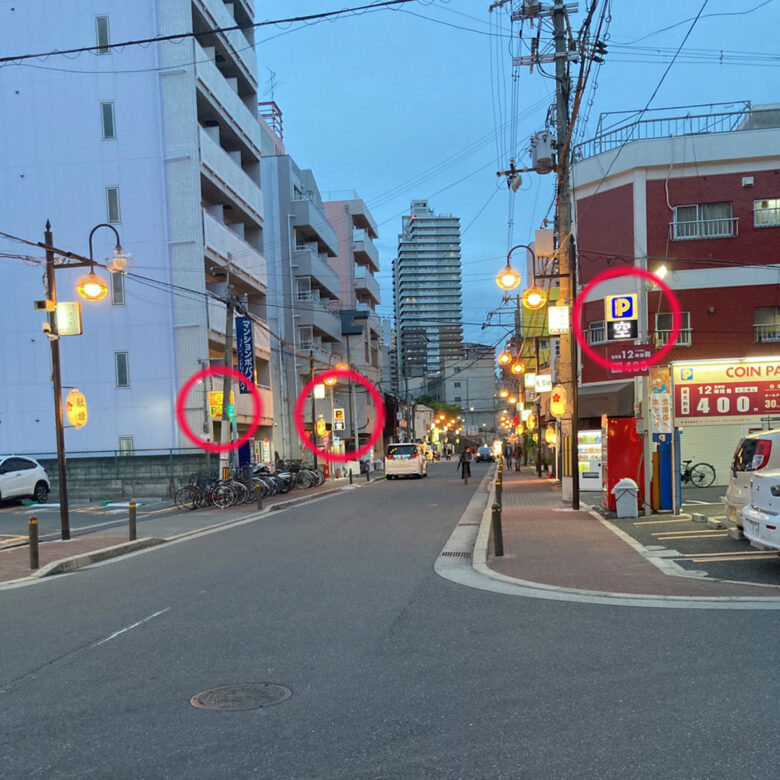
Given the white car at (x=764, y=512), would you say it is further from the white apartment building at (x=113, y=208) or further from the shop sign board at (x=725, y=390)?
the white apartment building at (x=113, y=208)

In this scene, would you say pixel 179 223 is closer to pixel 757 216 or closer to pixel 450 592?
pixel 757 216

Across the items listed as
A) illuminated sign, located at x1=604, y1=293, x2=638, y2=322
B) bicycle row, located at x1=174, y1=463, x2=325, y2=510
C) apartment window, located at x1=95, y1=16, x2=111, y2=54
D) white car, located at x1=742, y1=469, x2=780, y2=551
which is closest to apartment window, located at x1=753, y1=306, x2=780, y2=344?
illuminated sign, located at x1=604, y1=293, x2=638, y2=322

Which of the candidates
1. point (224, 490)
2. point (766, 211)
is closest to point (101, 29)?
point (224, 490)

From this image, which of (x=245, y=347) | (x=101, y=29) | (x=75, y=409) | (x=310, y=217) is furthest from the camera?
(x=310, y=217)

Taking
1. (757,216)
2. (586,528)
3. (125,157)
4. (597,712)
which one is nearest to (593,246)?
(757,216)

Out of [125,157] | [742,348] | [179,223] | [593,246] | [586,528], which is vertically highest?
[125,157]

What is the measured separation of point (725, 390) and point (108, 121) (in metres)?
26.1

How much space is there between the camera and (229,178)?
34250 mm

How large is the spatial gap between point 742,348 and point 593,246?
20.6 feet

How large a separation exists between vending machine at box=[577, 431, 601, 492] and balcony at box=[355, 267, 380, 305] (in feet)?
146

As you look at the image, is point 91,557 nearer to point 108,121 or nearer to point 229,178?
point 108,121

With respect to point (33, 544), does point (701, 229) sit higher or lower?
higher

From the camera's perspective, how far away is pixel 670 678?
5422 mm

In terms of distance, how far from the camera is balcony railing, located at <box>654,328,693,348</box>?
24.5 meters
